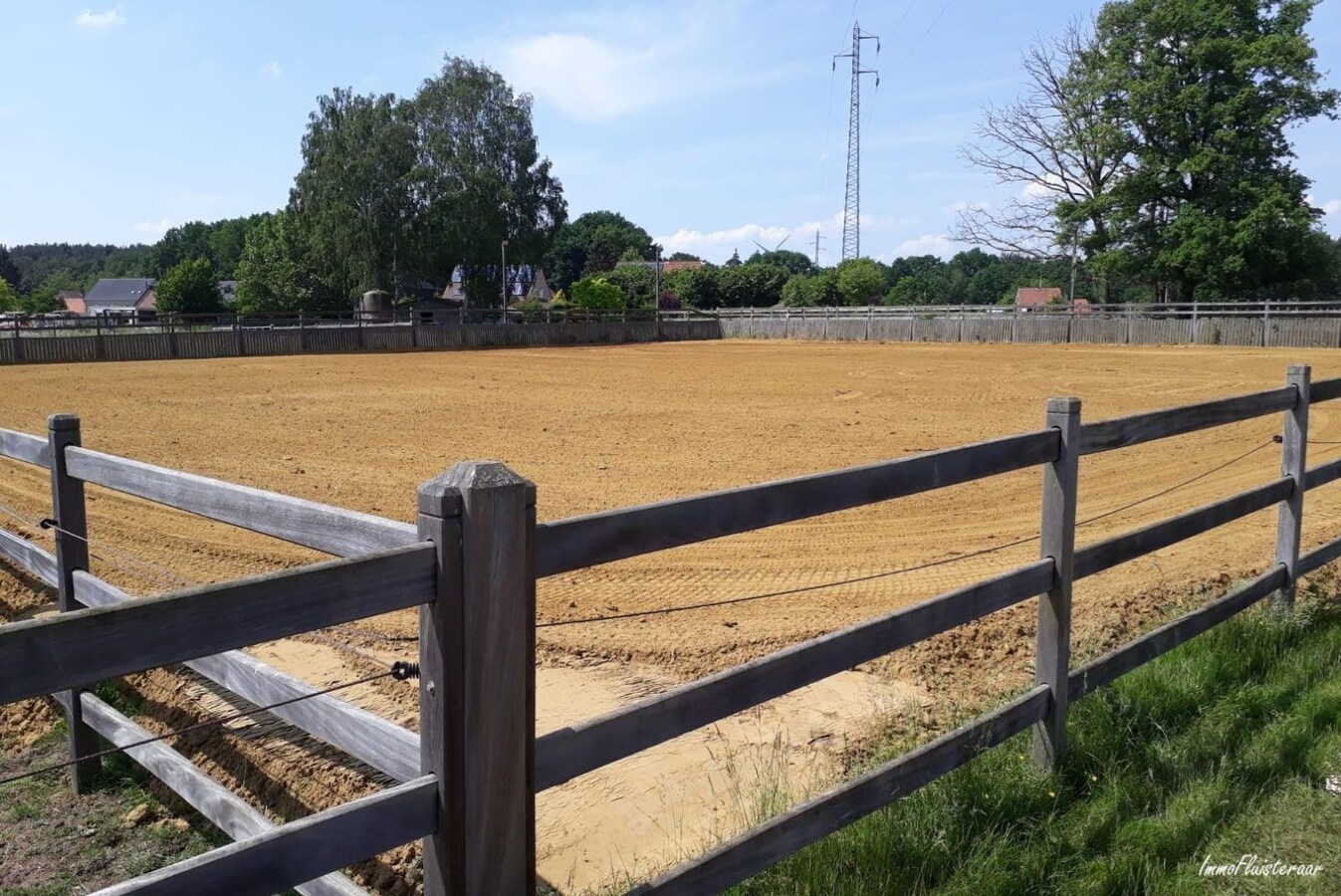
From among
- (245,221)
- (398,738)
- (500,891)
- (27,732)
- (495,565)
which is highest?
(245,221)

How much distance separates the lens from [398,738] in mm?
2320

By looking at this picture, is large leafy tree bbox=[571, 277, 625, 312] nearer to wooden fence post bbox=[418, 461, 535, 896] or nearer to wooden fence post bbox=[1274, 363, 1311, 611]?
wooden fence post bbox=[1274, 363, 1311, 611]

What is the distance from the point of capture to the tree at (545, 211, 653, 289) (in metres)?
152

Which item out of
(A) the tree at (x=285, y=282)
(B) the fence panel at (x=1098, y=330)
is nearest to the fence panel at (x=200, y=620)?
(B) the fence panel at (x=1098, y=330)

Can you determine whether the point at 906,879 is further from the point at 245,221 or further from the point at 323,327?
the point at 245,221

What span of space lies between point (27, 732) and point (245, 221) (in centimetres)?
16208

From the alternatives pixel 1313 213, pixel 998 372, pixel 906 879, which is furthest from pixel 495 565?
pixel 1313 213

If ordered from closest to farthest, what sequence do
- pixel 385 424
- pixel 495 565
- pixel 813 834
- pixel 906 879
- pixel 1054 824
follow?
pixel 495 565, pixel 813 834, pixel 906 879, pixel 1054 824, pixel 385 424

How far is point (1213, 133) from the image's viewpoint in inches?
1686

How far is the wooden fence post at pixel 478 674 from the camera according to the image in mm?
1914

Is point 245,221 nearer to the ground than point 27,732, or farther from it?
farther from it

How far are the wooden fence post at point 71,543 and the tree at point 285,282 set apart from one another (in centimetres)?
7212

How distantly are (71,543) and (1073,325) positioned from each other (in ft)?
134

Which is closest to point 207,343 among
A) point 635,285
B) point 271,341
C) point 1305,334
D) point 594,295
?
point 271,341
